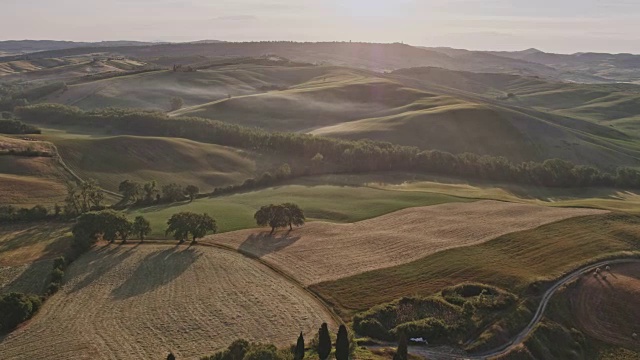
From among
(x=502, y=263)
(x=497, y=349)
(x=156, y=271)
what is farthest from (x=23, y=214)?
(x=497, y=349)

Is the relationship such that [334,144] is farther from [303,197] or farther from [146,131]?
[146,131]

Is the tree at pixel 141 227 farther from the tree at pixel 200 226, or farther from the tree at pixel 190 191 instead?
the tree at pixel 190 191

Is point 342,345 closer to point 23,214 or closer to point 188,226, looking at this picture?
point 188,226

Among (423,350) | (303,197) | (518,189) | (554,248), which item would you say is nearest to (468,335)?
(423,350)

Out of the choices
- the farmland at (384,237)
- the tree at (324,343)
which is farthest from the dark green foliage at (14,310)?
the tree at (324,343)

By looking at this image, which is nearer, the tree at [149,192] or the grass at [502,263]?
the grass at [502,263]
